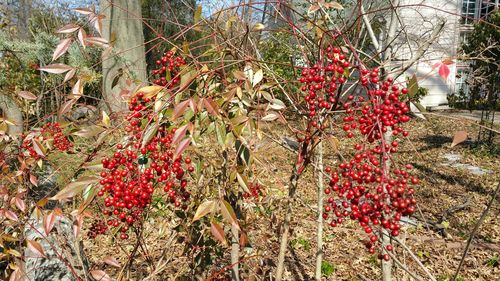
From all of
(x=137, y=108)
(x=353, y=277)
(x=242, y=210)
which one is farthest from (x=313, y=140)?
(x=353, y=277)

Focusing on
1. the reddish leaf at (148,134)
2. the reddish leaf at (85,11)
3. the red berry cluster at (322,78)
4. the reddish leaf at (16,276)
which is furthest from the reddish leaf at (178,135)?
the reddish leaf at (16,276)

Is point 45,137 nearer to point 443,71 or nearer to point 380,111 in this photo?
point 380,111

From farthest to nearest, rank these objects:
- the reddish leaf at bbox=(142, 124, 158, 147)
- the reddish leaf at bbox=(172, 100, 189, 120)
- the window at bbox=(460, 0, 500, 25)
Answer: the window at bbox=(460, 0, 500, 25)
the reddish leaf at bbox=(142, 124, 158, 147)
the reddish leaf at bbox=(172, 100, 189, 120)

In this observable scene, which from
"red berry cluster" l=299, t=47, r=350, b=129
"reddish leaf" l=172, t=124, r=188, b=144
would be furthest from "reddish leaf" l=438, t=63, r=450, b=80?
"reddish leaf" l=172, t=124, r=188, b=144

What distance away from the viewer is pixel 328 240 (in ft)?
13.8

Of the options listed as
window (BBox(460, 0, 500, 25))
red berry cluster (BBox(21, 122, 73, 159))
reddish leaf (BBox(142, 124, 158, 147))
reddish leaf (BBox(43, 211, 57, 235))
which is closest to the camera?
reddish leaf (BBox(142, 124, 158, 147))

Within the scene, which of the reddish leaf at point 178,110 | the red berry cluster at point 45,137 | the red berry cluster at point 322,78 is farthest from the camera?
the red berry cluster at point 45,137

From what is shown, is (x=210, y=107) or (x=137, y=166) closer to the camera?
(x=210, y=107)

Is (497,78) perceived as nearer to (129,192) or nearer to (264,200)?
(264,200)

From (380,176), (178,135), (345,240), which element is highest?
(178,135)

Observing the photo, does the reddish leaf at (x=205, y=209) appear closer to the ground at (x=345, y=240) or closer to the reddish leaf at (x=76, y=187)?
the reddish leaf at (x=76, y=187)

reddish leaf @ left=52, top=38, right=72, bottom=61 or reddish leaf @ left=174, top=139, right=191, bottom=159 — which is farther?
reddish leaf @ left=52, top=38, right=72, bottom=61

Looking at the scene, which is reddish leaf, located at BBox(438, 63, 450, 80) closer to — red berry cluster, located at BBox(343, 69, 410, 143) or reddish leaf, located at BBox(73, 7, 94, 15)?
red berry cluster, located at BBox(343, 69, 410, 143)

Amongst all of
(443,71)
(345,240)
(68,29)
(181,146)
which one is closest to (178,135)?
(181,146)
